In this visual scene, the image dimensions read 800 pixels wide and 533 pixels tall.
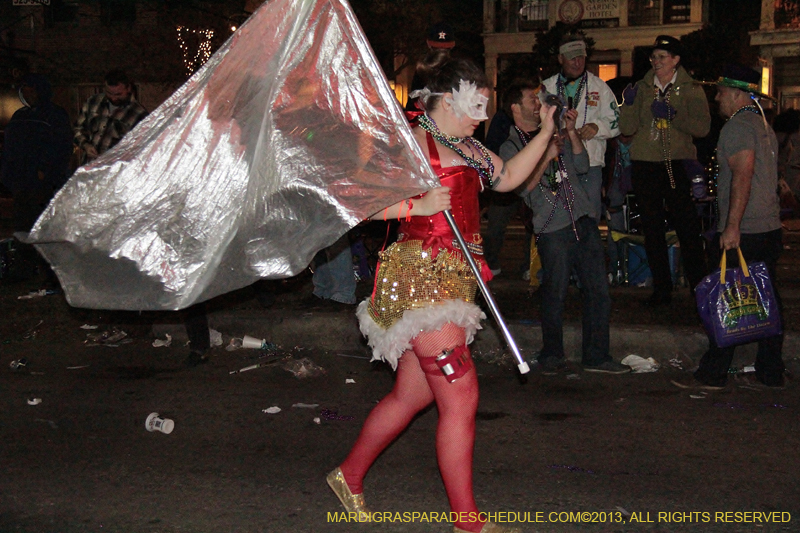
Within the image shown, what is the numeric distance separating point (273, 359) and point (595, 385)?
2.54 m

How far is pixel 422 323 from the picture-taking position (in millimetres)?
3605

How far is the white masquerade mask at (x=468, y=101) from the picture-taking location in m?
3.73

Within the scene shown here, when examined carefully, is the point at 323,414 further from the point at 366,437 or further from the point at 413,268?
the point at 413,268

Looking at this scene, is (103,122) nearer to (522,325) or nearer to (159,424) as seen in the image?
(159,424)

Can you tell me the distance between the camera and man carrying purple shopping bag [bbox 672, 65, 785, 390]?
560 centimetres

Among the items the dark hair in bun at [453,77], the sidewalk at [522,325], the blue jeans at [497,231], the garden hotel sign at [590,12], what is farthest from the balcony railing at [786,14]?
the dark hair in bun at [453,77]

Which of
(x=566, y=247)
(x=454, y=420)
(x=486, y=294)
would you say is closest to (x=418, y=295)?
(x=486, y=294)

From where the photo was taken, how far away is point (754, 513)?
13.0 feet

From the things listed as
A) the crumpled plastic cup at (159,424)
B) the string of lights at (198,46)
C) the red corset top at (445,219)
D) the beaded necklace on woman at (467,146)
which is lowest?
the crumpled plastic cup at (159,424)

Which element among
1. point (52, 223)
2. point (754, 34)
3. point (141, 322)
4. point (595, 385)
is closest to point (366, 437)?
point (52, 223)

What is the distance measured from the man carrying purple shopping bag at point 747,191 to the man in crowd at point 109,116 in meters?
4.62

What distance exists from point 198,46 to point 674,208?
1987 centimetres

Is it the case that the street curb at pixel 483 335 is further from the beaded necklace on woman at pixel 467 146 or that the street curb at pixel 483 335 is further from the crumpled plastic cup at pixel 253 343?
the beaded necklace on woman at pixel 467 146

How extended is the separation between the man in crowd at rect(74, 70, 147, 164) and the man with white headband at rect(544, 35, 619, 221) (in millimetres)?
3516
